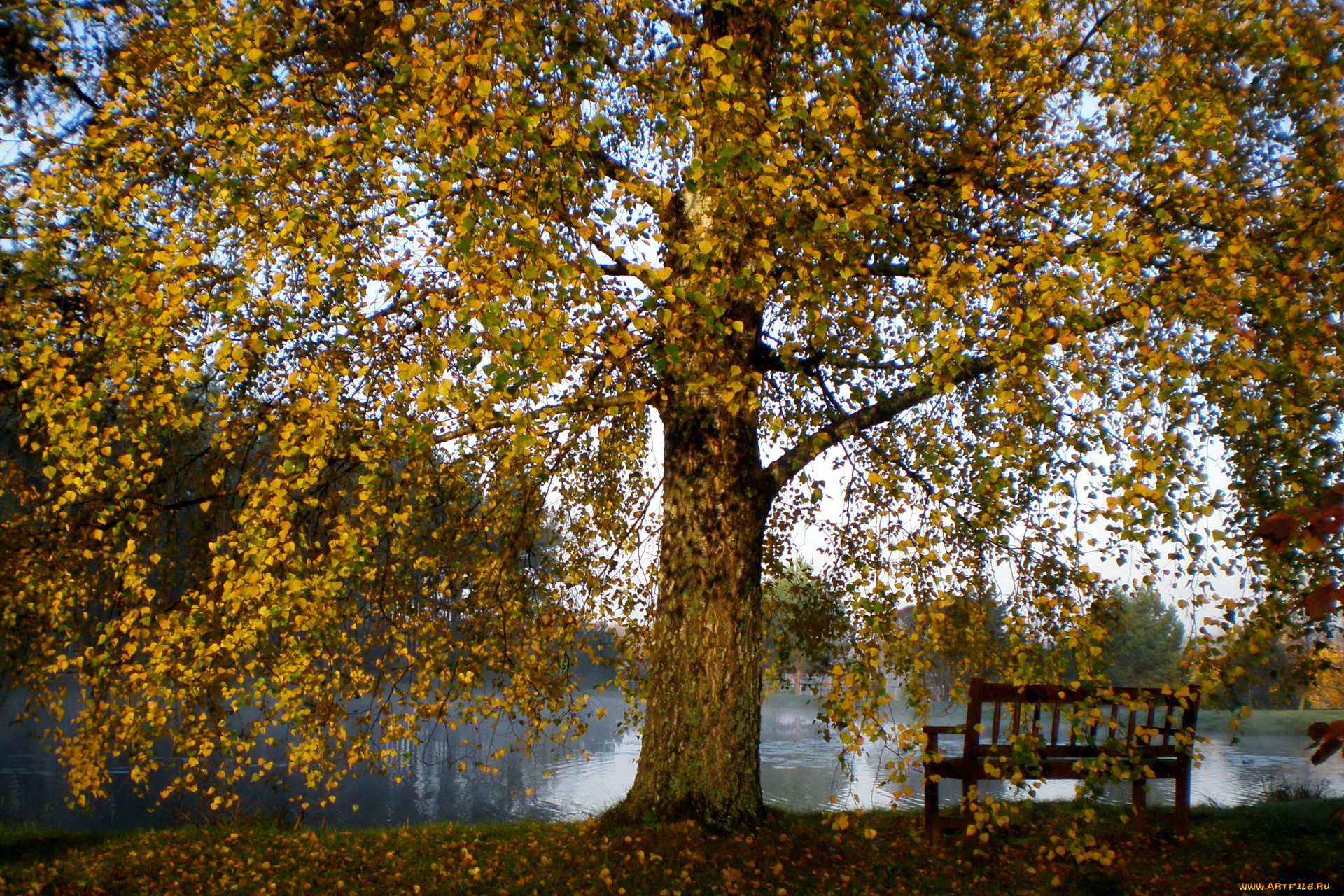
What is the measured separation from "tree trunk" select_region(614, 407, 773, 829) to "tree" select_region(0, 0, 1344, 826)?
4cm

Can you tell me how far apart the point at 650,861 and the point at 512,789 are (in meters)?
8.59

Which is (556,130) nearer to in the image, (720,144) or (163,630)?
(720,144)

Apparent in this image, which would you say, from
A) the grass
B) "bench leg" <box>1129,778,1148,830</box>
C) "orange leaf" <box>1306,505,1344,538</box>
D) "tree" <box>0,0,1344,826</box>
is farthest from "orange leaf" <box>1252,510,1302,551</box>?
the grass

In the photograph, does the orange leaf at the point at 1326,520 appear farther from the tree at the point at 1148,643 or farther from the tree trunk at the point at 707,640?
the tree at the point at 1148,643

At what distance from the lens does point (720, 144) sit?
5.34 meters

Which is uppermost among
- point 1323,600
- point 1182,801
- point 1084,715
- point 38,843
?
point 1323,600

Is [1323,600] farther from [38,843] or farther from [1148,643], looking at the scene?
[1148,643]

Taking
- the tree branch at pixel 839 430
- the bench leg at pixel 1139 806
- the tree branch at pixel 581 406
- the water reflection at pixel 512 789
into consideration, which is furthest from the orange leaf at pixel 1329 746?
the water reflection at pixel 512 789

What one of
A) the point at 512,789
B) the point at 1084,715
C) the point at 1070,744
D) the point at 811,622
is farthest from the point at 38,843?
the point at 1070,744

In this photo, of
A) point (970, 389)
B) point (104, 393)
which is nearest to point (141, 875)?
point (104, 393)

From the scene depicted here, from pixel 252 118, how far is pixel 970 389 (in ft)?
22.2

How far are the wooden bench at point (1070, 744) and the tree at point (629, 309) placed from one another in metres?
0.44

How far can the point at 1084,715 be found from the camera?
5.44m

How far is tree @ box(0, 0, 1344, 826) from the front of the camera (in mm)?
5172
